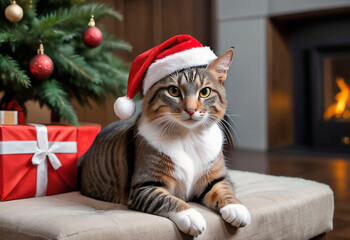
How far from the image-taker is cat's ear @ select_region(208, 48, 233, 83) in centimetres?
105

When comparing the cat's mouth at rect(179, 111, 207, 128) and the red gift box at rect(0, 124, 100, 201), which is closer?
the cat's mouth at rect(179, 111, 207, 128)

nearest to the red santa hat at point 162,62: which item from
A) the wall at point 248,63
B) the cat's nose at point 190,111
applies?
the cat's nose at point 190,111

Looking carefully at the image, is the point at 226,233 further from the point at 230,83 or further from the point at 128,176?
the point at 230,83

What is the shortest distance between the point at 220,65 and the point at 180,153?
0.78ft

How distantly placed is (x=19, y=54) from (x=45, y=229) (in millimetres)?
739

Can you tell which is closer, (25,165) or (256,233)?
(256,233)

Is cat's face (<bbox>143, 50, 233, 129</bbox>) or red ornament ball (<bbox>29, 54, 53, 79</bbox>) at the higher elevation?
red ornament ball (<bbox>29, 54, 53, 79</bbox>)

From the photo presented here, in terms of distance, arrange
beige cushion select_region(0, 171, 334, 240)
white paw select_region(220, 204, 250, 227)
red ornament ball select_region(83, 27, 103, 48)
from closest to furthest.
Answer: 1. beige cushion select_region(0, 171, 334, 240)
2. white paw select_region(220, 204, 250, 227)
3. red ornament ball select_region(83, 27, 103, 48)

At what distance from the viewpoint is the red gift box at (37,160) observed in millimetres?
1146

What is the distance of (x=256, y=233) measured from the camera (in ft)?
3.45

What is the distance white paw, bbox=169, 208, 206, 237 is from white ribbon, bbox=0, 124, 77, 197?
0.46 m

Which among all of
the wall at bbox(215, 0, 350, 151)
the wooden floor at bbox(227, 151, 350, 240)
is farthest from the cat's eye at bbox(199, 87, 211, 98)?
the wall at bbox(215, 0, 350, 151)

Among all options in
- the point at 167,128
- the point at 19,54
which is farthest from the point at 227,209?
the point at 19,54

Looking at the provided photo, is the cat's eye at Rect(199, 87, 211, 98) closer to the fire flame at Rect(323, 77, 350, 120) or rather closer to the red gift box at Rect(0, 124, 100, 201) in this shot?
the red gift box at Rect(0, 124, 100, 201)
